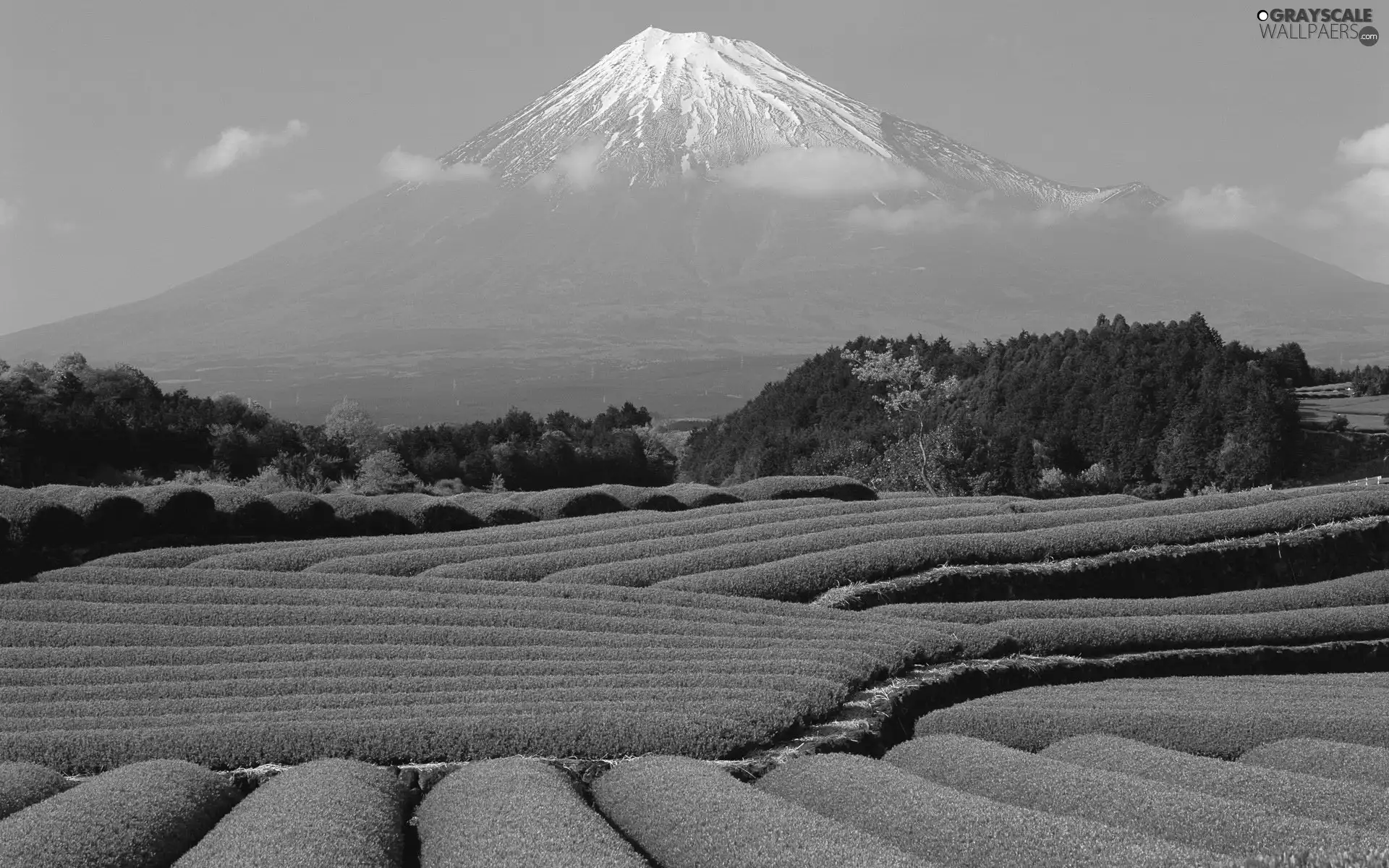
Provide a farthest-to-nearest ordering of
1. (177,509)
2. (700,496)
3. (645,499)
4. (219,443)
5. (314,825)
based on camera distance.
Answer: (219,443)
(700,496)
(645,499)
(177,509)
(314,825)

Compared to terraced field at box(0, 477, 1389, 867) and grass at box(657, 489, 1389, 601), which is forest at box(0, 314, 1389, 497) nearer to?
terraced field at box(0, 477, 1389, 867)

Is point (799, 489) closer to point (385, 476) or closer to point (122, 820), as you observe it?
point (385, 476)

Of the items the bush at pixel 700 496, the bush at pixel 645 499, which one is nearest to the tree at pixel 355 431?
the bush at pixel 645 499

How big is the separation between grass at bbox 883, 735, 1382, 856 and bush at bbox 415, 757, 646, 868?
4.24m

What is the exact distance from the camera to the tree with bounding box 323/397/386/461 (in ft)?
204

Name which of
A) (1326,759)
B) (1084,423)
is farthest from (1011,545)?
(1084,423)

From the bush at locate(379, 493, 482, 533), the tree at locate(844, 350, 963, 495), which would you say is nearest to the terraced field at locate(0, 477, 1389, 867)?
the bush at locate(379, 493, 482, 533)

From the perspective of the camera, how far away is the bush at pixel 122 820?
11.1m

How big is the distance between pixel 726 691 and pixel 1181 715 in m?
6.23

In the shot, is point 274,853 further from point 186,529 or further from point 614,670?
point 186,529

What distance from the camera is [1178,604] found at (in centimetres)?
2703

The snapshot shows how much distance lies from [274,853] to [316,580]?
1681 cm

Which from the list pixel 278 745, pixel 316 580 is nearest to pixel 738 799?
pixel 278 745

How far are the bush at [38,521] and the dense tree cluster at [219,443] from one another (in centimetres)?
1692
